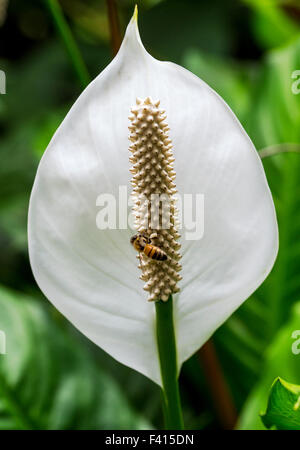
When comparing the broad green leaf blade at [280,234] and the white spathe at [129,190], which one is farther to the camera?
the broad green leaf blade at [280,234]

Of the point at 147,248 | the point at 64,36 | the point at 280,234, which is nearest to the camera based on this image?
the point at 147,248

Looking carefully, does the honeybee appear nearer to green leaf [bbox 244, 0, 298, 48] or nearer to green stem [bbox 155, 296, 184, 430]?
green stem [bbox 155, 296, 184, 430]

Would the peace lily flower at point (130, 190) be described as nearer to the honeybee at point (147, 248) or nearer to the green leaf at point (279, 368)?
the honeybee at point (147, 248)

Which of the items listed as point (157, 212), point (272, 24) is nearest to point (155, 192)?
point (157, 212)

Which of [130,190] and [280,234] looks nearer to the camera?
[130,190]

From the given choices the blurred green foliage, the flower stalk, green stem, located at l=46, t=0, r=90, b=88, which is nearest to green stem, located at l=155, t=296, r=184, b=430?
the flower stalk

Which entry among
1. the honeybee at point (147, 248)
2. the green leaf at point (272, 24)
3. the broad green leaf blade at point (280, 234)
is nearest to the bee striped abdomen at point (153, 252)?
the honeybee at point (147, 248)

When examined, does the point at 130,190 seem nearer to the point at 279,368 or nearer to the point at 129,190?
the point at 129,190

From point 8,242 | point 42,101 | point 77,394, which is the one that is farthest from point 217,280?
point 42,101
